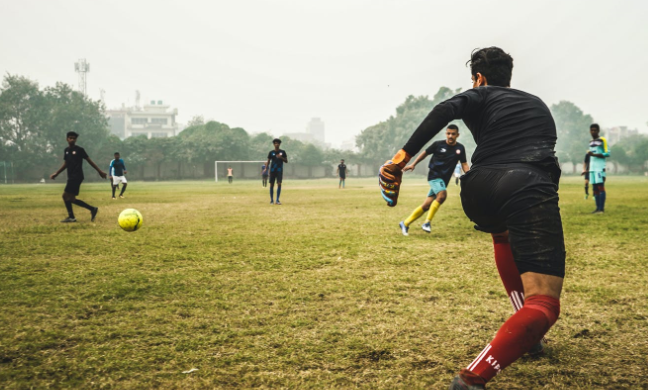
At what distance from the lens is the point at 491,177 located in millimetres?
2781

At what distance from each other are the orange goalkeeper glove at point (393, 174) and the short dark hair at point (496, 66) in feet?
2.75

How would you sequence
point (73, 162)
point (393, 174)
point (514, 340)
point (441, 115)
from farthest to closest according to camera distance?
point (73, 162), point (393, 174), point (441, 115), point (514, 340)

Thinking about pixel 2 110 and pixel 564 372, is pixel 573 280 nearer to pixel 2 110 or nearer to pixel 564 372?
pixel 564 372

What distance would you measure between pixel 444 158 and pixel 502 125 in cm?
644

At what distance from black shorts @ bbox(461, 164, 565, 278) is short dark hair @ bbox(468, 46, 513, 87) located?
688 millimetres

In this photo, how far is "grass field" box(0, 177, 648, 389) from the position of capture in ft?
9.41

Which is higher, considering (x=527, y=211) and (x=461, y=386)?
(x=527, y=211)

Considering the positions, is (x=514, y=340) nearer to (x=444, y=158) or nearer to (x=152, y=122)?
(x=444, y=158)

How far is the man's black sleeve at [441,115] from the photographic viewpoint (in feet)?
9.02

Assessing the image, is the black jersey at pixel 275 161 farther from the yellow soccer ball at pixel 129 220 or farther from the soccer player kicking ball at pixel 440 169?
the soccer player kicking ball at pixel 440 169

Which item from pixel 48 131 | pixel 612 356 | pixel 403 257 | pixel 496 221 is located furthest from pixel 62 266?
pixel 48 131

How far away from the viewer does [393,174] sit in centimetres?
300

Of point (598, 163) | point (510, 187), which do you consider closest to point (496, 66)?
point (510, 187)

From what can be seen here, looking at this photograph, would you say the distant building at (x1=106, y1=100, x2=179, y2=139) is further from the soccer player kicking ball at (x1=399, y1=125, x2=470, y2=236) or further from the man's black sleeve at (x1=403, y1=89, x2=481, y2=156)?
the man's black sleeve at (x1=403, y1=89, x2=481, y2=156)
